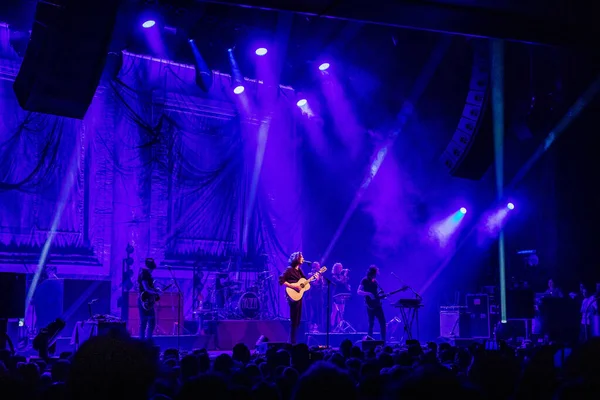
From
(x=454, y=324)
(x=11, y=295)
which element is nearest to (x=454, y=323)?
(x=454, y=324)

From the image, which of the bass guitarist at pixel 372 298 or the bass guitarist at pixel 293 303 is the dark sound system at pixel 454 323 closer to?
the bass guitarist at pixel 372 298

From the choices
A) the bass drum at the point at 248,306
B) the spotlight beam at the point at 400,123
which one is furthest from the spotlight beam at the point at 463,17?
the spotlight beam at the point at 400,123

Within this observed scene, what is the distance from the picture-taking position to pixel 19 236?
15.3 metres

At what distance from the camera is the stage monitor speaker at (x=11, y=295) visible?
9602 mm

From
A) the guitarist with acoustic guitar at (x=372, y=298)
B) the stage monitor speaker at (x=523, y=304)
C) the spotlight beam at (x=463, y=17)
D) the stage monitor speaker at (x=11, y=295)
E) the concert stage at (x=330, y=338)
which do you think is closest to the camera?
the spotlight beam at (x=463, y=17)

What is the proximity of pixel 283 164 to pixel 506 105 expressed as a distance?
6.80 m

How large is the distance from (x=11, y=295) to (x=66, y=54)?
11.7 feet

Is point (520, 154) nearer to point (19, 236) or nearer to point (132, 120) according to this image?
point (132, 120)

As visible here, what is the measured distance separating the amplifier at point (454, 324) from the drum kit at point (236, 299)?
481 cm

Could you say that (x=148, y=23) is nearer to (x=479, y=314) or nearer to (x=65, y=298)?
(x=65, y=298)

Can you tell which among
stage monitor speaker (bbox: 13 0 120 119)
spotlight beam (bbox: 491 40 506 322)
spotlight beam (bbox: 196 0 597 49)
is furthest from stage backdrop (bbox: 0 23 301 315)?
spotlight beam (bbox: 196 0 597 49)

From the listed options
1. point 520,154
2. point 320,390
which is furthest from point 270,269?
point 320,390

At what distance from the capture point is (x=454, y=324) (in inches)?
694

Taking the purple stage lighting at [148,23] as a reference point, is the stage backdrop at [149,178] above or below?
below
